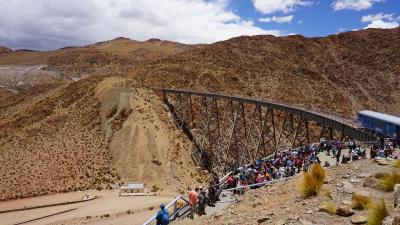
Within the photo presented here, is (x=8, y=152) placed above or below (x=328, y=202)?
below

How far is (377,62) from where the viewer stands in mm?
96500

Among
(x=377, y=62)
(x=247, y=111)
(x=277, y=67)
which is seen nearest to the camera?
(x=247, y=111)

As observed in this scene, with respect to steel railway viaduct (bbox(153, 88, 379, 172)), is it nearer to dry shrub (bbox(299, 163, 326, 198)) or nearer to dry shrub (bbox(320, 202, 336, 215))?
dry shrub (bbox(299, 163, 326, 198))

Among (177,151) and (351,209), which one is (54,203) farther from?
(351,209)

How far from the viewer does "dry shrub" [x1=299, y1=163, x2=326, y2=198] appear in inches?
470

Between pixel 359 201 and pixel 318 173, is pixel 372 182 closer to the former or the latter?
pixel 318 173

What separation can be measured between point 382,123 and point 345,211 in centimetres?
2168

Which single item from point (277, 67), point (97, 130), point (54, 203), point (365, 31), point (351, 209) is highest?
point (365, 31)

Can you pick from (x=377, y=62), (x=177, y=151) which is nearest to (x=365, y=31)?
(x=377, y=62)

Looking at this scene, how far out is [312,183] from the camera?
12016 millimetres

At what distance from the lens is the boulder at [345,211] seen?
9758mm

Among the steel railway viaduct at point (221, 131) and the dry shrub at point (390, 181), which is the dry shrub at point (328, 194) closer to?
the dry shrub at point (390, 181)

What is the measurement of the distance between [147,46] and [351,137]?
16440cm

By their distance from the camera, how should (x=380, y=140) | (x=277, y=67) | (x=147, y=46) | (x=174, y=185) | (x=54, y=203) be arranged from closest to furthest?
(x=380, y=140) → (x=54, y=203) → (x=174, y=185) → (x=277, y=67) → (x=147, y=46)
